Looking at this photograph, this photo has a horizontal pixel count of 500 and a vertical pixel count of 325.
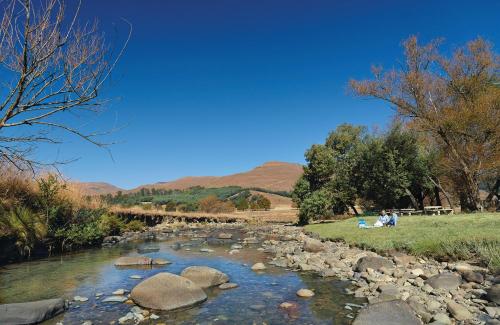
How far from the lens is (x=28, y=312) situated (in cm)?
923

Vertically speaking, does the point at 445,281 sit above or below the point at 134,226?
below

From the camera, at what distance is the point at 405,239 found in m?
16.7

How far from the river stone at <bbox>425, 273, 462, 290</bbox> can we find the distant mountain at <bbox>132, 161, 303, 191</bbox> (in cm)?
10567

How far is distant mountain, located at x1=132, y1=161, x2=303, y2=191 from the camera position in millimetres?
126819

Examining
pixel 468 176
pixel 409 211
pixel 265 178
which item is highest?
pixel 265 178

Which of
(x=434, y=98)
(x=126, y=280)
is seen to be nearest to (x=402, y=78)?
(x=434, y=98)

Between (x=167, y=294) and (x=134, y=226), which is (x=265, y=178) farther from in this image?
(x=167, y=294)

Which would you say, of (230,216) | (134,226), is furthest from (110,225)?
(230,216)

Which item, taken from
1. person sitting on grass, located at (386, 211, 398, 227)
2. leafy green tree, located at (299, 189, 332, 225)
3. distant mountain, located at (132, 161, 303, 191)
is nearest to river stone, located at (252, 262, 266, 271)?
person sitting on grass, located at (386, 211, 398, 227)

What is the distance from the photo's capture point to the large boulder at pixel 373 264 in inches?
543

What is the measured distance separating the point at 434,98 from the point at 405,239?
1880 centimetres

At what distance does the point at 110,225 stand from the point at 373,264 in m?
24.4

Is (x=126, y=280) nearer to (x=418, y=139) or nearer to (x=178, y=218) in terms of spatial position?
(x=418, y=139)

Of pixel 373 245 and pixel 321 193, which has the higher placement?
pixel 321 193
